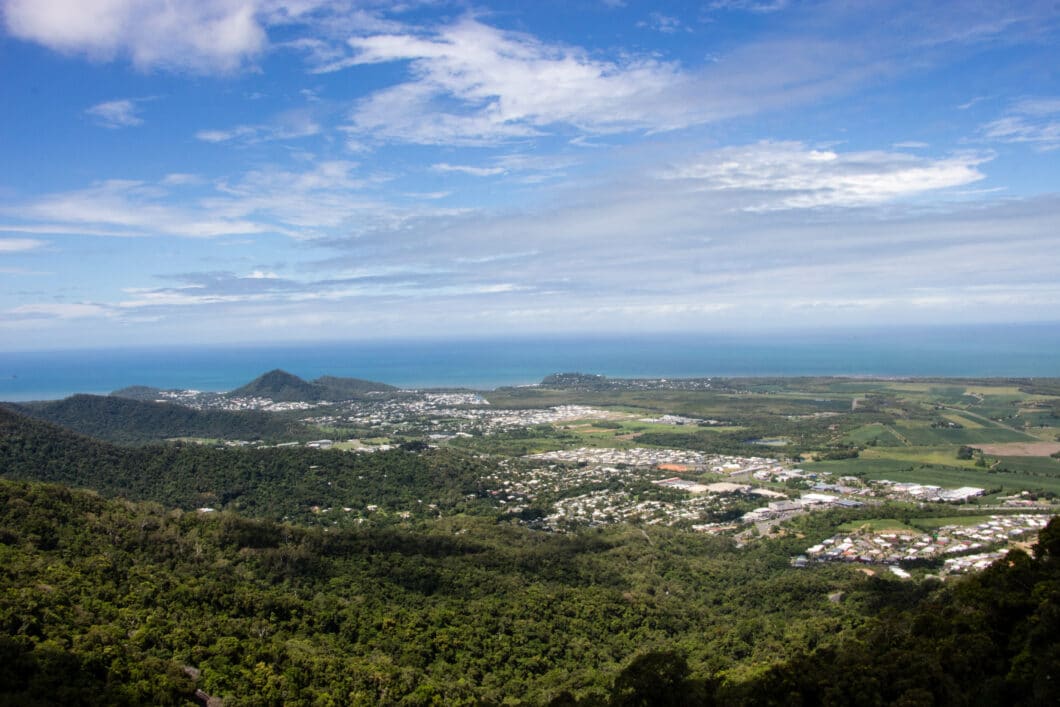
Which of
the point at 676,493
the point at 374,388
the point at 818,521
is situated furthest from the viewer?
the point at 374,388

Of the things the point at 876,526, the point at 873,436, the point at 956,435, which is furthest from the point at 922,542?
the point at 956,435

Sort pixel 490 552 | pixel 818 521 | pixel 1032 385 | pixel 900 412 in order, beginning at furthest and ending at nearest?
pixel 1032 385, pixel 900 412, pixel 818 521, pixel 490 552

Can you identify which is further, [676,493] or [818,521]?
[676,493]

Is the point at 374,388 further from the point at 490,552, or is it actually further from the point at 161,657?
the point at 161,657

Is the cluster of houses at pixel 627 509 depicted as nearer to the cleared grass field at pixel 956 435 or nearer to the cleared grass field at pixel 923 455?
the cleared grass field at pixel 923 455

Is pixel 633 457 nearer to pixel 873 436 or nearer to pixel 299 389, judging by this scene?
pixel 873 436

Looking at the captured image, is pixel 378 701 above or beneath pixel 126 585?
beneath

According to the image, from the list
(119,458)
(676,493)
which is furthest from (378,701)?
(119,458)
